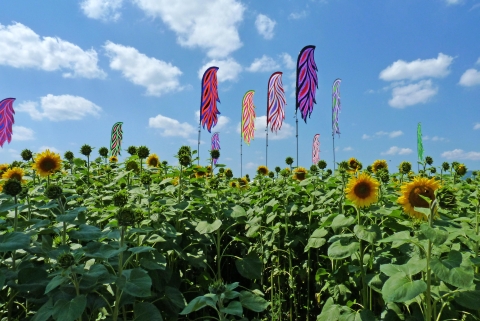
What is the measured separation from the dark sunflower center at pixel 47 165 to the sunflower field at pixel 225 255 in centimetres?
1

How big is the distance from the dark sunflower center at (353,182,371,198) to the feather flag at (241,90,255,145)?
37.5 feet

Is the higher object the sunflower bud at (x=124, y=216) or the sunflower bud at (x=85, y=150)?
the sunflower bud at (x=85, y=150)

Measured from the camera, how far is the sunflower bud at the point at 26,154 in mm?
4720

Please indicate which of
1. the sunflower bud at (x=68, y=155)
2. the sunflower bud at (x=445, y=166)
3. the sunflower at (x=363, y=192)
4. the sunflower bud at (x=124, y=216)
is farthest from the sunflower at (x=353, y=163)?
the sunflower bud at (x=68, y=155)

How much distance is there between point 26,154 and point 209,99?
19.1 ft

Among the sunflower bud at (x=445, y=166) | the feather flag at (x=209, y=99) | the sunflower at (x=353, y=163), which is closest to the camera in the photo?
the sunflower at (x=353, y=163)

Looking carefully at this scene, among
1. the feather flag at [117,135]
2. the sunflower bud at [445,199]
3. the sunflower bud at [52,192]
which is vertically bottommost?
the sunflower bud at [445,199]

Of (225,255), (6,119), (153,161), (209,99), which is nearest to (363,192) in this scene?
(225,255)

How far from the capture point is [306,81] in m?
8.33

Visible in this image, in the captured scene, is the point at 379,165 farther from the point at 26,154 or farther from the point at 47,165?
the point at 26,154

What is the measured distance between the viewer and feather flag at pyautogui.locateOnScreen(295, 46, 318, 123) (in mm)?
8172

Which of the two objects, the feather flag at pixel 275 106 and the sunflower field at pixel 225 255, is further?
the feather flag at pixel 275 106

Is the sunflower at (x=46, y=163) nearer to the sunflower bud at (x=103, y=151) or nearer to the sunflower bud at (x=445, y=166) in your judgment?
the sunflower bud at (x=103, y=151)

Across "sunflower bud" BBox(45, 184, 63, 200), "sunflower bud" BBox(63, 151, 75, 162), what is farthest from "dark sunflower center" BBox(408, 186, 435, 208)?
"sunflower bud" BBox(63, 151, 75, 162)
